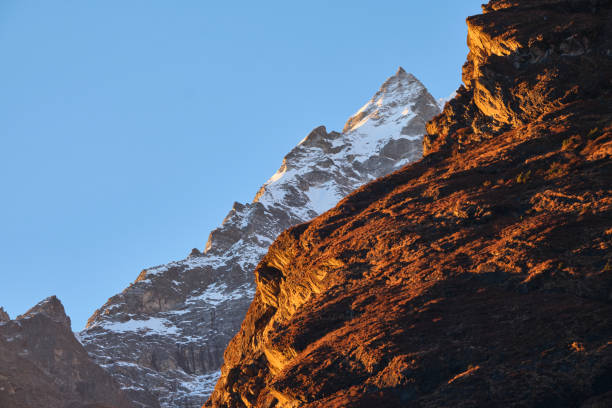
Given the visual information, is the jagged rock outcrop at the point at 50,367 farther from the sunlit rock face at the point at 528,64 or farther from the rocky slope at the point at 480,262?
the sunlit rock face at the point at 528,64

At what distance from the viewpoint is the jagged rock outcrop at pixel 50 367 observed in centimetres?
12812

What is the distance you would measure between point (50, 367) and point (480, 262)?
144 metres

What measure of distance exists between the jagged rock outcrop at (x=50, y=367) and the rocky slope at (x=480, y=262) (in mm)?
110573

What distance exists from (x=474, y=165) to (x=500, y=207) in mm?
4548

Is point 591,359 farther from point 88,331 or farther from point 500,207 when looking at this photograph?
point 88,331

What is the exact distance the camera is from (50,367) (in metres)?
143

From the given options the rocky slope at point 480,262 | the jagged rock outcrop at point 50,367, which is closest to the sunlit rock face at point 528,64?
the rocky slope at point 480,262

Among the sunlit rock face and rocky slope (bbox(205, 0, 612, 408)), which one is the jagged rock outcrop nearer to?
rocky slope (bbox(205, 0, 612, 408))

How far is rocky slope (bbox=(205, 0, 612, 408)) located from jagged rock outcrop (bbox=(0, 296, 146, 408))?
363 ft

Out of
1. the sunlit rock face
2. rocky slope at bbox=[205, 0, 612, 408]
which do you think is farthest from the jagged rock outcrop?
the sunlit rock face

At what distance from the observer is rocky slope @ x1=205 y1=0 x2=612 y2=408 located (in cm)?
1612

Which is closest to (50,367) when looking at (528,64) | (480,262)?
(528,64)

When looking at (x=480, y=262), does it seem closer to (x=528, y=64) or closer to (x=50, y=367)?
(x=528, y=64)

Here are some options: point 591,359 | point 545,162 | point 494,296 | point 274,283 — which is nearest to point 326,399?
point 494,296
